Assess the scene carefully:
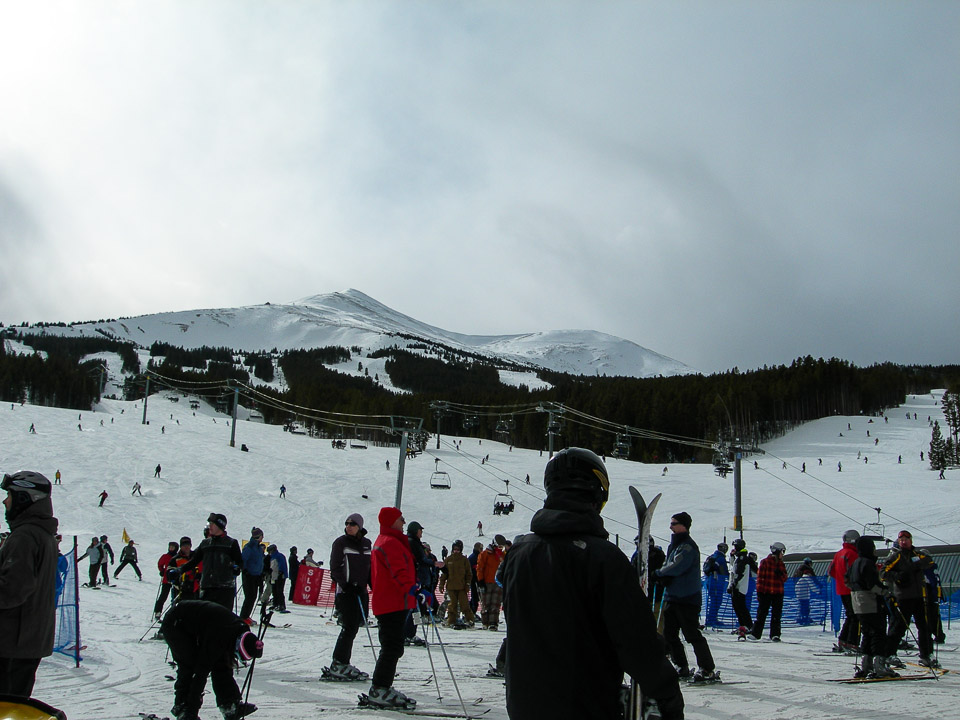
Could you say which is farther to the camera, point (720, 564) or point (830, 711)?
point (720, 564)

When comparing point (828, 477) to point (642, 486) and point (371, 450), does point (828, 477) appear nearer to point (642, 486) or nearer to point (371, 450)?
point (642, 486)

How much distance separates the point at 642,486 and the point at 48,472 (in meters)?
34.4

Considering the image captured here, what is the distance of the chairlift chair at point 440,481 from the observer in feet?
159

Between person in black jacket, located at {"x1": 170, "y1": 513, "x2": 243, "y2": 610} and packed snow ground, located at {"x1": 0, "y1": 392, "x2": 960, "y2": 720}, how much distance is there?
900 millimetres

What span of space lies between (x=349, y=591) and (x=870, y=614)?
4943mm

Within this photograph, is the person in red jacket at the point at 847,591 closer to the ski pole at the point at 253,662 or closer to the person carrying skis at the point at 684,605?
the person carrying skis at the point at 684,605

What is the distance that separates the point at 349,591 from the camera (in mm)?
7090

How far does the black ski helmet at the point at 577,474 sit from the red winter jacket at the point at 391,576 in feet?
11.6

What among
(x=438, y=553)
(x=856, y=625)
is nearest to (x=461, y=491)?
(x=438, y=553)

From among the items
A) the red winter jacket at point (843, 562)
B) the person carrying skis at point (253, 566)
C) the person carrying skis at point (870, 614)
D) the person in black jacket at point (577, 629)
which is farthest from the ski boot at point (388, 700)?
the person carrying skis at point (253, 566)

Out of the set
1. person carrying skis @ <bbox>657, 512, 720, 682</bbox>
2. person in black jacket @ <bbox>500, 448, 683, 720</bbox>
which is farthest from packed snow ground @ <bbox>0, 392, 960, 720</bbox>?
person carrying skis @ <bbox>657, 512, 720, 682</bbox>

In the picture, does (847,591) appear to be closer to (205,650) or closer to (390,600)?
(390,600)

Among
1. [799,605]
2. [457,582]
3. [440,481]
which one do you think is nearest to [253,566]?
[457,582]

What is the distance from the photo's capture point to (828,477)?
1954 inches
